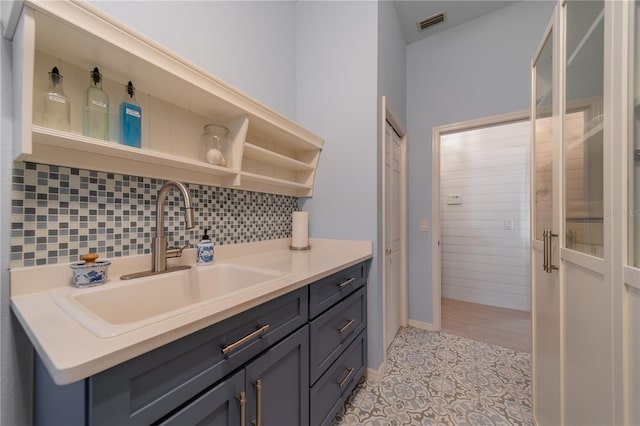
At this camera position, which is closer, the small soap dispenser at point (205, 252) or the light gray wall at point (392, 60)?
the small soap dispenser at point (205, 252)

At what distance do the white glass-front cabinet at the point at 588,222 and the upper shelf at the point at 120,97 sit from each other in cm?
136

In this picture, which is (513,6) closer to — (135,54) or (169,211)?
(135,54)

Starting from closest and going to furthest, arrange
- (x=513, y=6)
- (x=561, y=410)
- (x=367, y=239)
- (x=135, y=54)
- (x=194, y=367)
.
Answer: (x=194, y=367) < (x=135, y=54) < (x=561, y=410) < (x=367, y=239) < (x=513, y=6)

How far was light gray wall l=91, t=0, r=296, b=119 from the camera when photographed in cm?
111

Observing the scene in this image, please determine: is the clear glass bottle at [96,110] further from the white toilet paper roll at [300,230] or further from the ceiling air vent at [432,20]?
the ceiling air vent at [432,20]

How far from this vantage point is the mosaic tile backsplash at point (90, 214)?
775 mm

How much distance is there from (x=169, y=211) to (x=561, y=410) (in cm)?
191

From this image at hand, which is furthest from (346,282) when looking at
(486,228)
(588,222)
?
(486,228)

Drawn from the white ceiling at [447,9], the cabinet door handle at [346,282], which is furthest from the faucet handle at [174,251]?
the white ceiling at [447,9]

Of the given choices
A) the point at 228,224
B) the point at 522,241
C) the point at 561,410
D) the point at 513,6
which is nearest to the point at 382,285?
the point at 561,410

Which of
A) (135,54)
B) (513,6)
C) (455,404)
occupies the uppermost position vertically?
(513,6)

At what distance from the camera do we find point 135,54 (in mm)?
843

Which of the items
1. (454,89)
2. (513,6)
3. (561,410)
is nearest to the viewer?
(561,410)

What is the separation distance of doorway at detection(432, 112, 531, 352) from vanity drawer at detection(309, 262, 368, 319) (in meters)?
1.59
